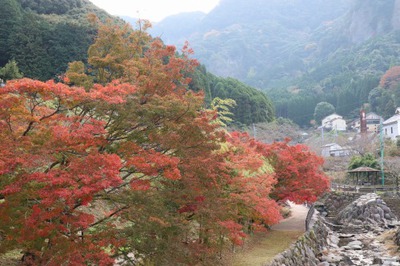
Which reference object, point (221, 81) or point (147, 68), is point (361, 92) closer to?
point (221, 81)

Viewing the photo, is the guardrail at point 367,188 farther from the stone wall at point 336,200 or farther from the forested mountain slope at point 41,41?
the forested mountain slope at point 41,41

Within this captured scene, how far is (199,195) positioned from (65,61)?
85.0 feet

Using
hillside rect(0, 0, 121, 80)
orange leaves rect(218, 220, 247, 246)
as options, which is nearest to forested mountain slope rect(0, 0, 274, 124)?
hillside rect(0, 0, 121, 80)

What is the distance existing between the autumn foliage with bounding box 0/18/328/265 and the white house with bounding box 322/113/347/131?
231 ft

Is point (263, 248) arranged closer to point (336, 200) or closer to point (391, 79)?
point (336, 200)

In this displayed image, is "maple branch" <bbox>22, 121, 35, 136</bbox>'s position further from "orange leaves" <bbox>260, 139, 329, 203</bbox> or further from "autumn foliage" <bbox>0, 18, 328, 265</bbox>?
"orange leaves" <bbox>260, 139, 329, 203</bbox>

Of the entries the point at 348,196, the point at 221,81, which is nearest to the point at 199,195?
the point at 348,196

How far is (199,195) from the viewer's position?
9148 mm

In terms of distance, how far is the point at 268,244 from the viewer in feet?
54.0

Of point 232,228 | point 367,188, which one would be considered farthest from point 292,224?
point 367,188

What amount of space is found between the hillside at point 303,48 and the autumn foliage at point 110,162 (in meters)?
66.5

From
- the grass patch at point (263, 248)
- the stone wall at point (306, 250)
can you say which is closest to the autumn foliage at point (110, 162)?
the grass patch at point (263, 248)

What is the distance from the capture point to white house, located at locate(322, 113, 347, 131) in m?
76.8

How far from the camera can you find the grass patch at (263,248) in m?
13.2
